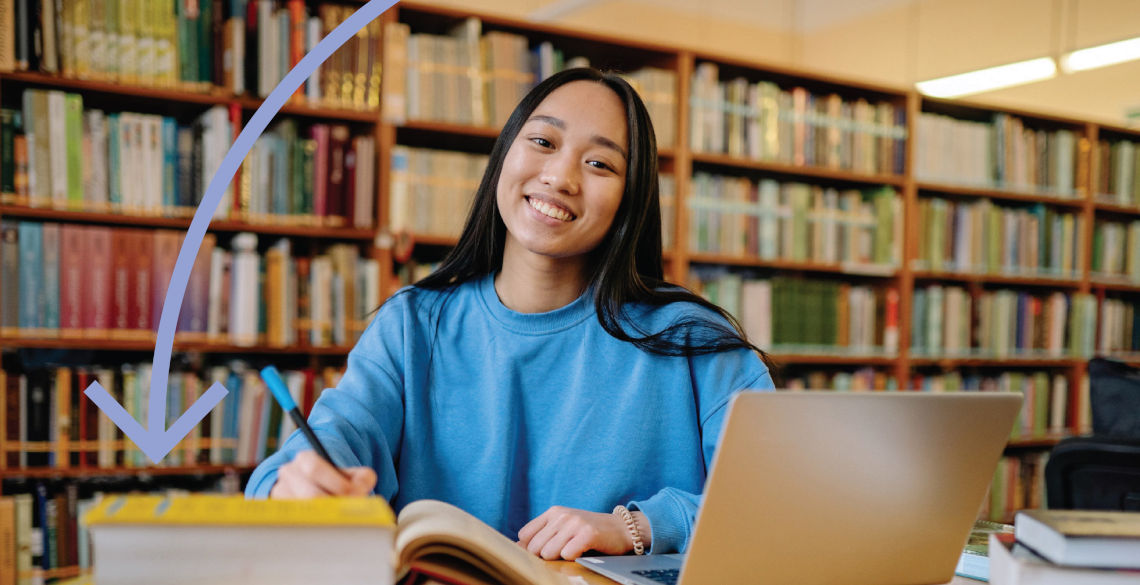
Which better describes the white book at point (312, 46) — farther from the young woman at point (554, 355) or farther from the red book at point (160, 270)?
the young woman at point (554, 355)

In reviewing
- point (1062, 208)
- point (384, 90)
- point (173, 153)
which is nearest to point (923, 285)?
point (1062, 208)

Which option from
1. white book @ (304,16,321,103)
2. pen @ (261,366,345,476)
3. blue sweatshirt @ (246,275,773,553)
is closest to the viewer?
pen @ (261,366,345,476)

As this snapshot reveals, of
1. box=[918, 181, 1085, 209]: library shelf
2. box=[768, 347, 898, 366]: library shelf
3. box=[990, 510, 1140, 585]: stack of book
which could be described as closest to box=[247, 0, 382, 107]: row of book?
box=[768, 347, 898, 366]: library shelf

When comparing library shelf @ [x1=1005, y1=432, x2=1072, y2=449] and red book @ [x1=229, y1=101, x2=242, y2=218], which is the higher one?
red book @ [x1=229, y1=101, x2=242, y2=218]

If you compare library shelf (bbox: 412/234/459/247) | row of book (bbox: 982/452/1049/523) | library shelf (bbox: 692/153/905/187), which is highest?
library shelf (bbox: 692/153/905/187)

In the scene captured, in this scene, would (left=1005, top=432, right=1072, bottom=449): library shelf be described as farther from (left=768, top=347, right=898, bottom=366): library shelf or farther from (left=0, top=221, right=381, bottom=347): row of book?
(left=0, top=221, right=381, bottom=347): row of book

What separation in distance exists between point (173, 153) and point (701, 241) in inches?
75.8

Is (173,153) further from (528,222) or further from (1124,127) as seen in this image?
(1124,127)

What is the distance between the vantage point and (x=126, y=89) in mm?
2705

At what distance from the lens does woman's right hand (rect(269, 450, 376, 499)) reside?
34.0 inches

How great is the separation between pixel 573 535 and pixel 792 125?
10.2 ft

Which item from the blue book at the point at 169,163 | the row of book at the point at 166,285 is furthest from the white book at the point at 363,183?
the blue book at the point at 169,163

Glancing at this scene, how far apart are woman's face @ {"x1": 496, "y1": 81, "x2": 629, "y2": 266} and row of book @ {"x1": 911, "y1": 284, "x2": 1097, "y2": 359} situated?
302 centimetres

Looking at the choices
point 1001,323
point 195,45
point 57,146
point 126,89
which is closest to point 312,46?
point 195,45
